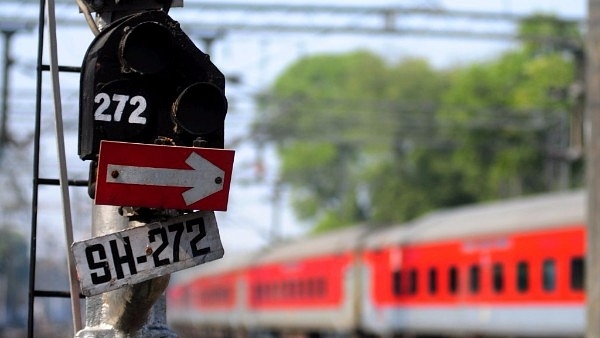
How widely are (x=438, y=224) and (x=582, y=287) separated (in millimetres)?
7291

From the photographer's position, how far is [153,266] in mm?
5742

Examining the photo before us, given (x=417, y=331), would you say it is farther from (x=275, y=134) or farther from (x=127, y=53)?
(x=127, y=53)

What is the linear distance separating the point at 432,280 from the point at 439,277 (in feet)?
1.38

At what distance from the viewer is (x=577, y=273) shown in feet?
63.7

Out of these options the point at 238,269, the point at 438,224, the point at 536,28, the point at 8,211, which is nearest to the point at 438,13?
the point at 438,224

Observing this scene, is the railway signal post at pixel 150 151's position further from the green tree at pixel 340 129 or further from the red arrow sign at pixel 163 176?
the green tree at pixel 340 129

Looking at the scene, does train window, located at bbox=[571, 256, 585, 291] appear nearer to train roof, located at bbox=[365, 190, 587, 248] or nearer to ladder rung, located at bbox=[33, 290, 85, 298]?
train roof, located at bbox=[365, 190, 587, 248]

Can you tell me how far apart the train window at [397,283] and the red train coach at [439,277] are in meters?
0.02

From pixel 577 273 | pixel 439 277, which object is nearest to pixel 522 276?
pixel 577 273

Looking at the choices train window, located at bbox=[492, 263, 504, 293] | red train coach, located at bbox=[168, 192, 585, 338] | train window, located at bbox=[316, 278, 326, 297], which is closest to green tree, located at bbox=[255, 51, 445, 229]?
red train coach, located at bbox=[168, 192, 585, 338]

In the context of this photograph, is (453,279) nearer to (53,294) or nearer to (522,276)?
(522,276)

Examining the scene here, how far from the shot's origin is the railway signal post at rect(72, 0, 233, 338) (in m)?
5.63

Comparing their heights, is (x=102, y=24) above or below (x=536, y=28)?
below

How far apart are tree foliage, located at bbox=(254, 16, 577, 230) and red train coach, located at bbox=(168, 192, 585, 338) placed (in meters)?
3.45
